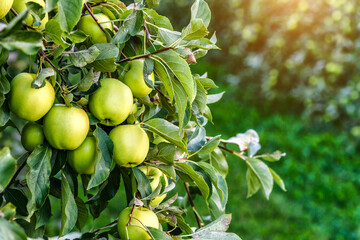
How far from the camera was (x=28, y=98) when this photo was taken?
72 centimetres

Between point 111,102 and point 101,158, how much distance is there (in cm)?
10

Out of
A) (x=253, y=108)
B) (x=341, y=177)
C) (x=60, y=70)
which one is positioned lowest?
(x=253, y=108)

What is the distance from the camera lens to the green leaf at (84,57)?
28.8 inches

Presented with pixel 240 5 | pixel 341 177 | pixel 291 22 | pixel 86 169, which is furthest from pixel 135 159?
pixel 240 5

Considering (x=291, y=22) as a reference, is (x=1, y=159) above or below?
above

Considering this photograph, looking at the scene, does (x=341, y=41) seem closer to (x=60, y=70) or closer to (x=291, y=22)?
(x=291, y=22)

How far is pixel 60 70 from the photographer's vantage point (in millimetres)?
787

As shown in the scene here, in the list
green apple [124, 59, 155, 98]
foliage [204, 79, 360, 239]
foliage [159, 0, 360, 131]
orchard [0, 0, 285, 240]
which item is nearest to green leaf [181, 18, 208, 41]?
orchard [0, 0, 285, 240]

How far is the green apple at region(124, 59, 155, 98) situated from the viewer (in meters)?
0.81

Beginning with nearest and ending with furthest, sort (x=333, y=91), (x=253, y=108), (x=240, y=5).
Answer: (x=333, y=91) → (x=253, y=108) → (x=240, y=5)

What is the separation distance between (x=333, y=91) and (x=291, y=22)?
89 centimetres

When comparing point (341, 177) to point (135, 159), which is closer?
point (135, 159)

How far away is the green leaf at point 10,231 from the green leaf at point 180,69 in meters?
0.34

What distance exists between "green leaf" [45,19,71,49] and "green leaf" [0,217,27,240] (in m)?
0.29
